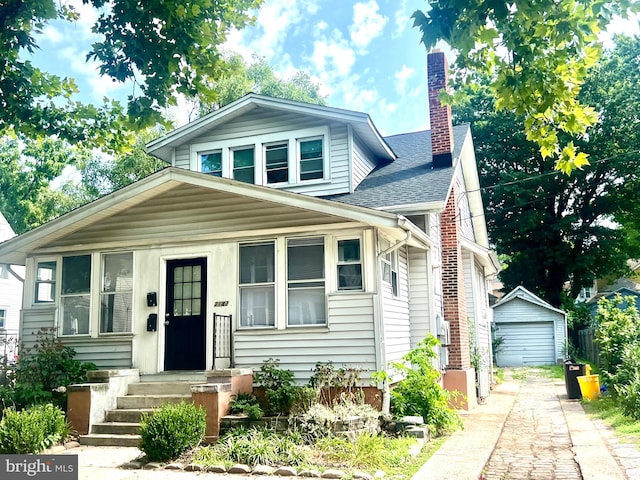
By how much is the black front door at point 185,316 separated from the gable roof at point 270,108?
4305 millimetres

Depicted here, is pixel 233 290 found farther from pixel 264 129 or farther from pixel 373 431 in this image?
pixel 264 129

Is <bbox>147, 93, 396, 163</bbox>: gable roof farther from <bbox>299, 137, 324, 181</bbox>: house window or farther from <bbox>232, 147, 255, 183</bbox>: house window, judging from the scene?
<bbox>232, 147, 255, 183</bbox>: house window

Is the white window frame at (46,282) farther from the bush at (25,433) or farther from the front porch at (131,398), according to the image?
the bush at (25,433)

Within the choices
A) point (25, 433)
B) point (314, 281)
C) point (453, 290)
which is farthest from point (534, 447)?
point (25, 433)

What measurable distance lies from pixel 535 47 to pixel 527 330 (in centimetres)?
2325

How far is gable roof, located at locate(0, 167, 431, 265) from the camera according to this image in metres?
8.96

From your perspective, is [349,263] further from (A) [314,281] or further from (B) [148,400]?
(B) [148,400]

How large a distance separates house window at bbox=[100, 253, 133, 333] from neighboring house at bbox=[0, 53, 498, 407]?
0.07ft

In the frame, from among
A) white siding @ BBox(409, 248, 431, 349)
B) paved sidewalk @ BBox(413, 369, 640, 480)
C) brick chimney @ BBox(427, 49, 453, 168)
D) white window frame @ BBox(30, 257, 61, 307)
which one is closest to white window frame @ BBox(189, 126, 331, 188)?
brick chimney @ BBox(427, 49, 453, 168)

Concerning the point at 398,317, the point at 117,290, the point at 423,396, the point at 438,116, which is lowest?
the point at 423,396

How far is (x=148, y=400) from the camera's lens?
9.15 meters

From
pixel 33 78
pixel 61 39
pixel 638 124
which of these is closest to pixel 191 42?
pixel 33 78

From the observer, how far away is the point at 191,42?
8.89 meters

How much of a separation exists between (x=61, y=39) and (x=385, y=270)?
8.13m
